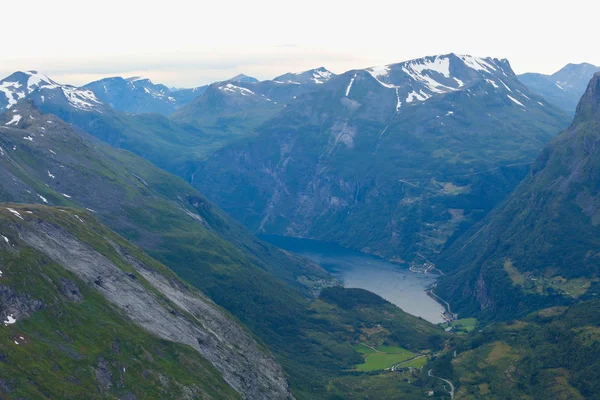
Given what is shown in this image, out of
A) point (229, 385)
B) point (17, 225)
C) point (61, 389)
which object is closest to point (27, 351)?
point (61, 389)

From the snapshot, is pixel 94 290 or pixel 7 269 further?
pixel 94 290

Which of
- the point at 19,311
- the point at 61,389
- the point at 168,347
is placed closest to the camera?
the point at 61,389

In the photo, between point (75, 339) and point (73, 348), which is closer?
point (73, 348)

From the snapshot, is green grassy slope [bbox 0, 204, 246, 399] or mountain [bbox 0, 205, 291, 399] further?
mountain [bbox 0, 205, 291, 399]

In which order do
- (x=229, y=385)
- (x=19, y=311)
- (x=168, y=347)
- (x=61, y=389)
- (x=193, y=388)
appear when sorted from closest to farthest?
(x=61, y=389)
(x=19, y=311)
(x=193, y=388)
(x=168, y=347)
(x=229, y=385)

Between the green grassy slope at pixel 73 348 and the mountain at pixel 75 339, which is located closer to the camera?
the green grassy slope at pixel 73 348

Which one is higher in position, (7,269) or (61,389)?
(7,269)

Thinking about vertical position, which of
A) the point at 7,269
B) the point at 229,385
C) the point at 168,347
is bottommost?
the point at 229,385

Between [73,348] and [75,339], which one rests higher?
[75,339]

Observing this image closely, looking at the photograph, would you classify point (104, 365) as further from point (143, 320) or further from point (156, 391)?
point (143, 320)
